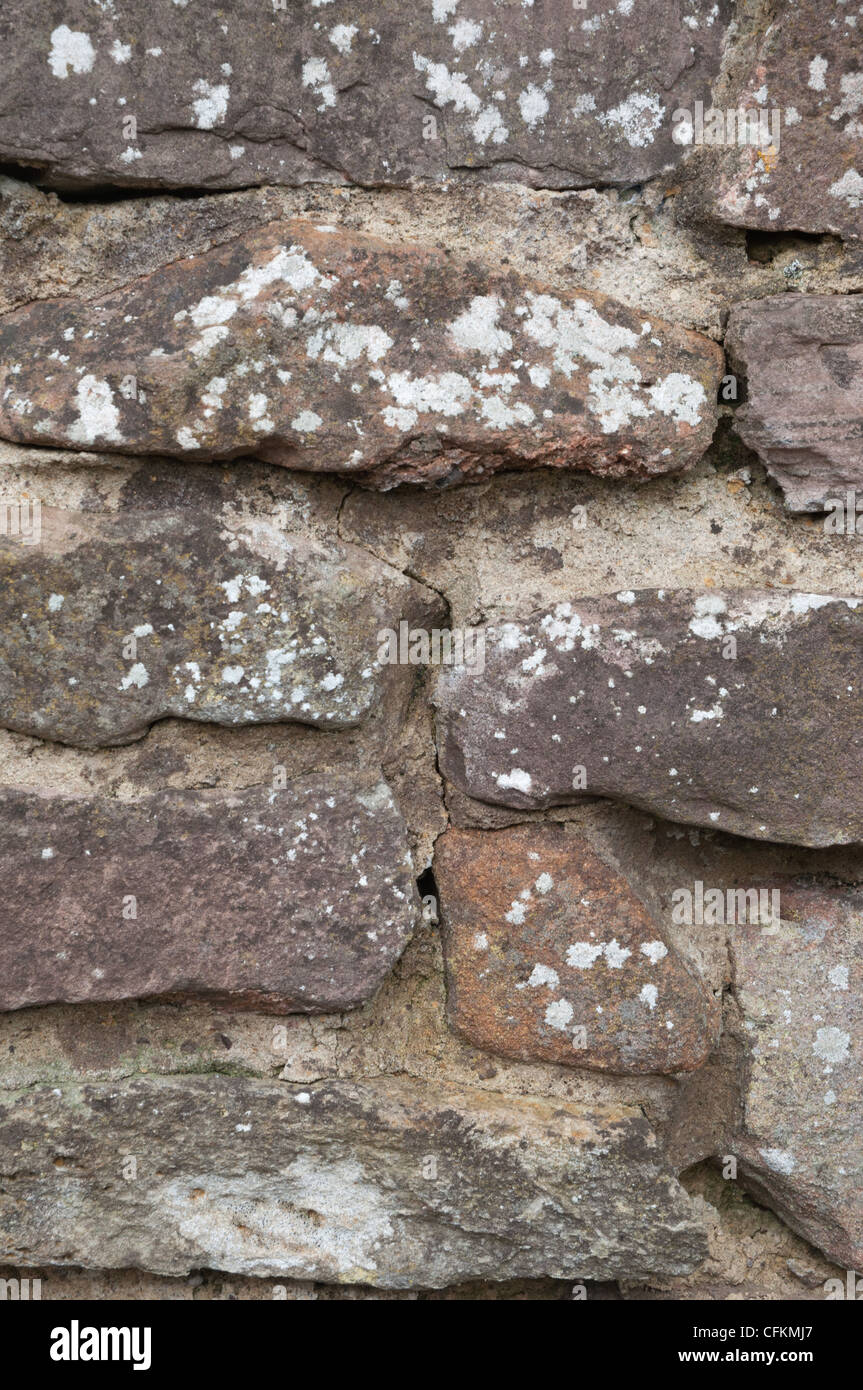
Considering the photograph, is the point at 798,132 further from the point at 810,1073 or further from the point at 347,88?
the point at 810,1073

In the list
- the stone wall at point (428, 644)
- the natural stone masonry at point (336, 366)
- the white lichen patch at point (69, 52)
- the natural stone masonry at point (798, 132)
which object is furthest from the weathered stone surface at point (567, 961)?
the white lichen patch at point (69, 52)

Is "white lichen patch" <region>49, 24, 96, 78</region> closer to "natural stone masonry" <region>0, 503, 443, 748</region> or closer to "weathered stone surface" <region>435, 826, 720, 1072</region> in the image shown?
"natural stone masonry" <region>0, 503, 443, 748</region>

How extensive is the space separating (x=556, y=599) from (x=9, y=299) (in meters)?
0.75

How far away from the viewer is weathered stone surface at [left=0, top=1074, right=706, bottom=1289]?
1.43m

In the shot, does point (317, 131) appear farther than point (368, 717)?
No

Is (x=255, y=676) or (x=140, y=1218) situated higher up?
(x=255, y=676)

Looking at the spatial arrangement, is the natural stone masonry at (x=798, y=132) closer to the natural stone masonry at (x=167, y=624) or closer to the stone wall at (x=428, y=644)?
the stone wall at (x=428, y=644)

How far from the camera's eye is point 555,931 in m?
1.44

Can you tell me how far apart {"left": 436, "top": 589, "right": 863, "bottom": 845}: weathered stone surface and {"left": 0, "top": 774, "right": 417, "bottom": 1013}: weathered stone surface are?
238 mm

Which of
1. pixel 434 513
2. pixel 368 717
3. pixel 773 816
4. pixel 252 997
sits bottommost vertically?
pixel 252 997

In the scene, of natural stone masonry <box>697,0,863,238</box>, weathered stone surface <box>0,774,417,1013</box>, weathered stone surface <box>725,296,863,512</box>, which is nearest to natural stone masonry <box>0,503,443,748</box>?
weathered stone surface <box>0,774,417,1013</box>

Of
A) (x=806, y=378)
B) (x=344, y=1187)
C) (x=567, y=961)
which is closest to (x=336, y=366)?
(x=806, y=378)

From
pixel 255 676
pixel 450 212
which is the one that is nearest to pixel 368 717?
pixel 255 676

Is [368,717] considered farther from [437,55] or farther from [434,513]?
[437,55]
